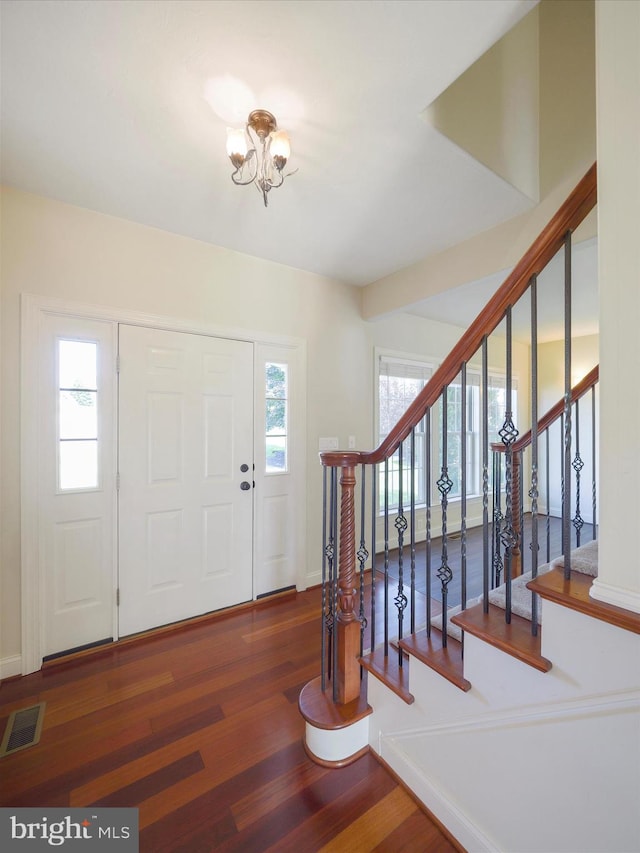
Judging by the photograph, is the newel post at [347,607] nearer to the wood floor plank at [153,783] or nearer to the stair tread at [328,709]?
the stair tread at [328,709]

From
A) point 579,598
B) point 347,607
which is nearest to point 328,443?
point 347,607

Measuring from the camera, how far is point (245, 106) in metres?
1.50

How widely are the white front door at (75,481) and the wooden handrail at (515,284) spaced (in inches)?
74.3

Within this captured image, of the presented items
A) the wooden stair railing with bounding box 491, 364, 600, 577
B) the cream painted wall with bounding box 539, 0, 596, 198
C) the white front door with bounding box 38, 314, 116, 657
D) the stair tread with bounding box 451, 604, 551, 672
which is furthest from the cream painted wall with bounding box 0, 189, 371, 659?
the stair tread with bounding box 451, 604, 551, 672

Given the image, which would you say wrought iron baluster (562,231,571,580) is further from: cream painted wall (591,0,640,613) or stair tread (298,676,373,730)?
stair tread (298,676,373,730)

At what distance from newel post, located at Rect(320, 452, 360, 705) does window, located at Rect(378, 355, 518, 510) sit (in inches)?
72.1

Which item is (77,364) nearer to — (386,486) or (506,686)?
(386,486)

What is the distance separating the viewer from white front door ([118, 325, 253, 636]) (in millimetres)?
2350

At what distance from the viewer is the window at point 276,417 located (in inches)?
115

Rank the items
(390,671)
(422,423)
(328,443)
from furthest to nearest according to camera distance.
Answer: (422,423)
(328,443)
(390,671)

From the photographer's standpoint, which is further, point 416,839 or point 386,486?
point 386,486

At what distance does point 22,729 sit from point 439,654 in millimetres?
1917

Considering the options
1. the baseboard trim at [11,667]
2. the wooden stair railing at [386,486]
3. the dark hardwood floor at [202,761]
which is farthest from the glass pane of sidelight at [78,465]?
the wooden stair railing at [386,486]

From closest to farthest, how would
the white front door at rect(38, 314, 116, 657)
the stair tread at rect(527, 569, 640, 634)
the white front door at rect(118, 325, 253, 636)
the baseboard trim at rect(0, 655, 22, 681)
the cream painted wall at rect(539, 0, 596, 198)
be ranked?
the stair tread at rect(527, 569, 640, 634) < the baseboard trim at rect(0, 655, 22, 681) < the white front door at rect(38, 314, 116, 657) < the cream painted wall at rect(539, 0, 596, 198) < the white front door at rect(118, 325, 253, 636)
